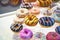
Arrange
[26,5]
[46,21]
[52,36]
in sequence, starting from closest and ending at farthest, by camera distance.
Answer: [52,36]
[46,21]
[26,5]

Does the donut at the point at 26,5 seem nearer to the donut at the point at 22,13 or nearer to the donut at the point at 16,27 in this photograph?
the donut at the point at 22,13

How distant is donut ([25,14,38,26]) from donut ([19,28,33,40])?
59 millimetres

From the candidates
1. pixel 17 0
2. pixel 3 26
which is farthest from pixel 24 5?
pixel 3 26

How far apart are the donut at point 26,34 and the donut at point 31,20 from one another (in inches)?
2.3

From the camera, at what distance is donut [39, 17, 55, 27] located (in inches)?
29.8

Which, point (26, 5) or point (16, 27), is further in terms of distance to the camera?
point (26, 5)

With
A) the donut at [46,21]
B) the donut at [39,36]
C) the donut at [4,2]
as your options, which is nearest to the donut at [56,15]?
the donut at [46,21]

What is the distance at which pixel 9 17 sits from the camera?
2.69 ft

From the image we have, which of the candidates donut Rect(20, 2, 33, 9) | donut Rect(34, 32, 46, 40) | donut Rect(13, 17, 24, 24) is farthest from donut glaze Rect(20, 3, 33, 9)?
donut Rect(34, 32, 46, 40)

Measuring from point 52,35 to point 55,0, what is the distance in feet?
1.07

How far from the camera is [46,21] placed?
769mm

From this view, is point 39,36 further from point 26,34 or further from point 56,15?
point 56,15

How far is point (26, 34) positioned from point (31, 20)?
0.35 ft

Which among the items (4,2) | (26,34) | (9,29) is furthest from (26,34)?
(4,2)
